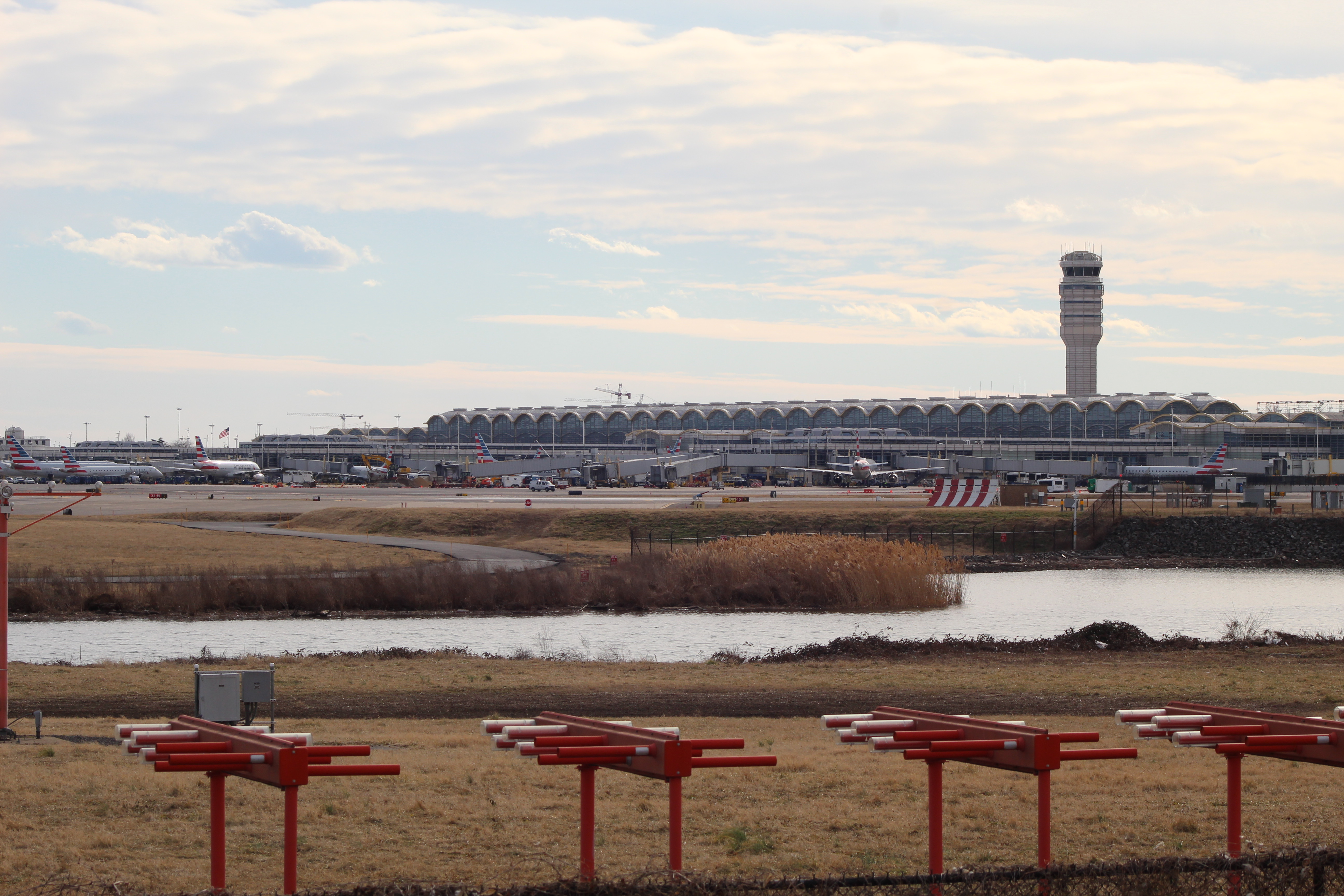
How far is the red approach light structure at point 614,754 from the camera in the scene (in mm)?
8852

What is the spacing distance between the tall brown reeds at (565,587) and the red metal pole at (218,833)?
1554 inches

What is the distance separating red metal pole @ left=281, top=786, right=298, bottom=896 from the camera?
345 inches

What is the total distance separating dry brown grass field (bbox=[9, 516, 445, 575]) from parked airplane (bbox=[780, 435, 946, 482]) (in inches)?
3437

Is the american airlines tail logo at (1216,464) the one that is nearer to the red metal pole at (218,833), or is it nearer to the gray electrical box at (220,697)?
the gray electrical box at (220,697)

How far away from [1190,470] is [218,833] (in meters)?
154

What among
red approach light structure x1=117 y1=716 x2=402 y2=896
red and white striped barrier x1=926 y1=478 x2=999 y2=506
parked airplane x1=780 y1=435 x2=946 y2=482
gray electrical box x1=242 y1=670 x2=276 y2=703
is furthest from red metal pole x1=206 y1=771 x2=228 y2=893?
parked airplane x1=780 y1=435 x2=946 y2=482

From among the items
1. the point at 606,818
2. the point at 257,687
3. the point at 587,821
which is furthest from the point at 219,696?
the point at 587,821

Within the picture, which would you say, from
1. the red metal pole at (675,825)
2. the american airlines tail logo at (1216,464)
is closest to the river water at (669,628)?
the red metal pole at (675,825)

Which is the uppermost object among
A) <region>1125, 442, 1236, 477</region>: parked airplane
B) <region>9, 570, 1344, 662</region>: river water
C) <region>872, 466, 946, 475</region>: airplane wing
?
<region>1125, 442, 1236, 477</region>: parked airplane

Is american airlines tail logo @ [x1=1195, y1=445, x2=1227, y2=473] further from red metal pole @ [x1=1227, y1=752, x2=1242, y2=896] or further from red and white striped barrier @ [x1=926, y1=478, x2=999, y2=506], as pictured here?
red metal pole @ [x1=1227, y1=752, x2=1242, y2=896]

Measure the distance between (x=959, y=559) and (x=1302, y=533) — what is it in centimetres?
2391

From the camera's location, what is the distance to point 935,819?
9391 millimetres

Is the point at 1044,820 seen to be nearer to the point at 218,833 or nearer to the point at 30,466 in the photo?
the point at 218,833

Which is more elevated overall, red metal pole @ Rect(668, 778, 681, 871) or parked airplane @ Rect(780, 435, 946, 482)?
parked airplane @ Rect(780, 435, 946, 482)
